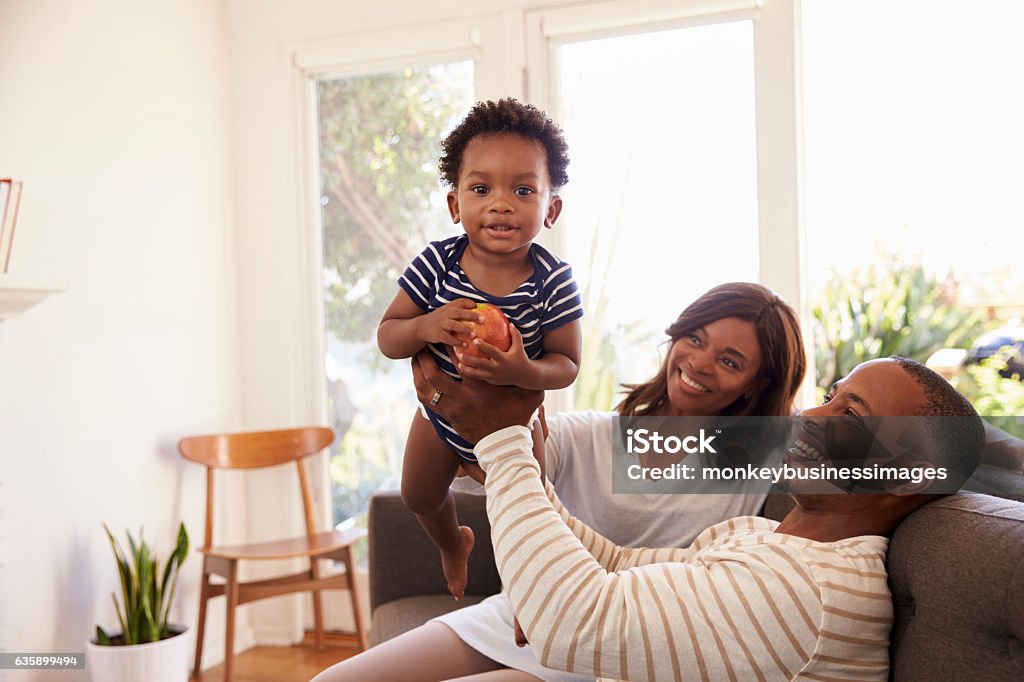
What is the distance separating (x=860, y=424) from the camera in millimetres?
1257

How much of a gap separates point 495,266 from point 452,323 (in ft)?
0.76

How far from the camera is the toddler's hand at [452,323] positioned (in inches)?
51.8

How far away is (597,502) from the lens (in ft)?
6.65

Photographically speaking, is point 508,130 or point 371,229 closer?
point 508,130

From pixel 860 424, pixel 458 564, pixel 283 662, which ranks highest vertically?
pixel 860 424

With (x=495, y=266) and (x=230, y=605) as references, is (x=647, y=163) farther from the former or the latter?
(x=230, y=605)

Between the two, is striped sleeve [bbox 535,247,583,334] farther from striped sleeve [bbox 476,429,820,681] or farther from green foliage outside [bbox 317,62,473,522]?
green foliage outside [bbox 317,62,473,522]

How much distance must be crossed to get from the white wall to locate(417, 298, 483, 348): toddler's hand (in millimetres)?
1571

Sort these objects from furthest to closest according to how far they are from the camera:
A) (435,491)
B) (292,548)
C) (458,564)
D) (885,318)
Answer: (885,318) < (292,548) < (458,564) < (435,491)

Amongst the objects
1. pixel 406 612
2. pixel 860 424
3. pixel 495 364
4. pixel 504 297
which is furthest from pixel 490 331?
pixel 406 612

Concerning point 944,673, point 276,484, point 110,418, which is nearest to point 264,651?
point 276,484

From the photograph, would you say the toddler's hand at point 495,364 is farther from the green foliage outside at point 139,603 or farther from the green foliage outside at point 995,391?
the green foliage outside at point 995,391

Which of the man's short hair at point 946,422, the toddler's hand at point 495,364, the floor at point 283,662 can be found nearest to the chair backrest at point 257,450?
the floor at point 283,662

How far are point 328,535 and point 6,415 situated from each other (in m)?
1.18
